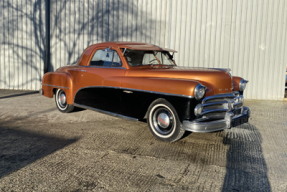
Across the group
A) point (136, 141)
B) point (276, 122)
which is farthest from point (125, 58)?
point (276, 122)

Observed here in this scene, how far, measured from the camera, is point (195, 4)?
9.30 meters

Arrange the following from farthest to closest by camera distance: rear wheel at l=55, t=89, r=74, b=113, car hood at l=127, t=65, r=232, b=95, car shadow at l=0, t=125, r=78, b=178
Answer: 1. rear wheel at l=55, t=89, r=74, b=113
2. car hood at l=127, t=65, r=232, b=95
3. car shadow at l=0, t=125, r=78, b=178

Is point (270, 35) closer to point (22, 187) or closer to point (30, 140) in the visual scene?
point (30, 140)

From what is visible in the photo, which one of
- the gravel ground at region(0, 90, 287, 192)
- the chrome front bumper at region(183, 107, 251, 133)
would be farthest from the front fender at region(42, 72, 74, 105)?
the chrome front bumper at region(183, 107, 251, 133)

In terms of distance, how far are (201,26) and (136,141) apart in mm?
6025

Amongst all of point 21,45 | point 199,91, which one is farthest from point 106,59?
point 21,45

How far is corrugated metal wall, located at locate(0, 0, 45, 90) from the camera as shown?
10.4m

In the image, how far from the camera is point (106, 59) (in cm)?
552

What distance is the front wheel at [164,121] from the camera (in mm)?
4289

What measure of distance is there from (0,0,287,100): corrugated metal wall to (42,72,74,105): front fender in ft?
12.1

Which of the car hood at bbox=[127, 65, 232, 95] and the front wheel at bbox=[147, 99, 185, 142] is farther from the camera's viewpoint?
the car hood at bbox=[127, 65, 232, 95]

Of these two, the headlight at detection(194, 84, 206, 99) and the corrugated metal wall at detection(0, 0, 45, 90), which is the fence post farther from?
the headlight at detection(194, 84, 206, 99)

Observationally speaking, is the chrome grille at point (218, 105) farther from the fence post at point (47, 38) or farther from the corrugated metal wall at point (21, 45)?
the corrugated metal wall at point (21, 45)

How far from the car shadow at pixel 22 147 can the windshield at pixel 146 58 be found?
69.0 inches
